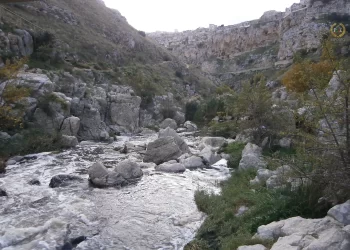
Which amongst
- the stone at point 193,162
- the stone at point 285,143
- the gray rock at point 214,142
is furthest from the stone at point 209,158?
the gray rock at point 214,142

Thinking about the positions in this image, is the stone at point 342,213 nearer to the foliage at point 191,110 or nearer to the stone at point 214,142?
the stone at point 214,142

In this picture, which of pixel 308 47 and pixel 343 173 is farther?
pixel 308 47

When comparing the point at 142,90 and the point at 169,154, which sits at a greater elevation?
the point at 142,90

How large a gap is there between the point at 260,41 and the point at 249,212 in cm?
12158

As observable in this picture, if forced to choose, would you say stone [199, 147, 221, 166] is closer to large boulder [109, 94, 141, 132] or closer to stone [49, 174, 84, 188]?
stone [49, 174, 84, 188]

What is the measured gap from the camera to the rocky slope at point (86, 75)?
30.6 m

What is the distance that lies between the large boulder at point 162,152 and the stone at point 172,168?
1.70 metres

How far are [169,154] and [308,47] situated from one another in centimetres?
5610

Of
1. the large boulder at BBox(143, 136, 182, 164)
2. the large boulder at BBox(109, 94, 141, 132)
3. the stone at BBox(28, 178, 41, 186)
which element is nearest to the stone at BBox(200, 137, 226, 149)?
the large boulder at BBox(143, 136, 182, 164)

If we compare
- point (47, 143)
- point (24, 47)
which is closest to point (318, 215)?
point (47, 143)

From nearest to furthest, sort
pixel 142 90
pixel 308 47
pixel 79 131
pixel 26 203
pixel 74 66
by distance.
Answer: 1. pixel 26 203
2. pixel 79 131
3. pixel 74 66
4. pixel 142 90
5. pixel 308 47

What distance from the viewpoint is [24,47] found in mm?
42031

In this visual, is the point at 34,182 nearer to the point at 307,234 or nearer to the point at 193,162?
the point at 193,162

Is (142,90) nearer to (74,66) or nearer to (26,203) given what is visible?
(74,66)
